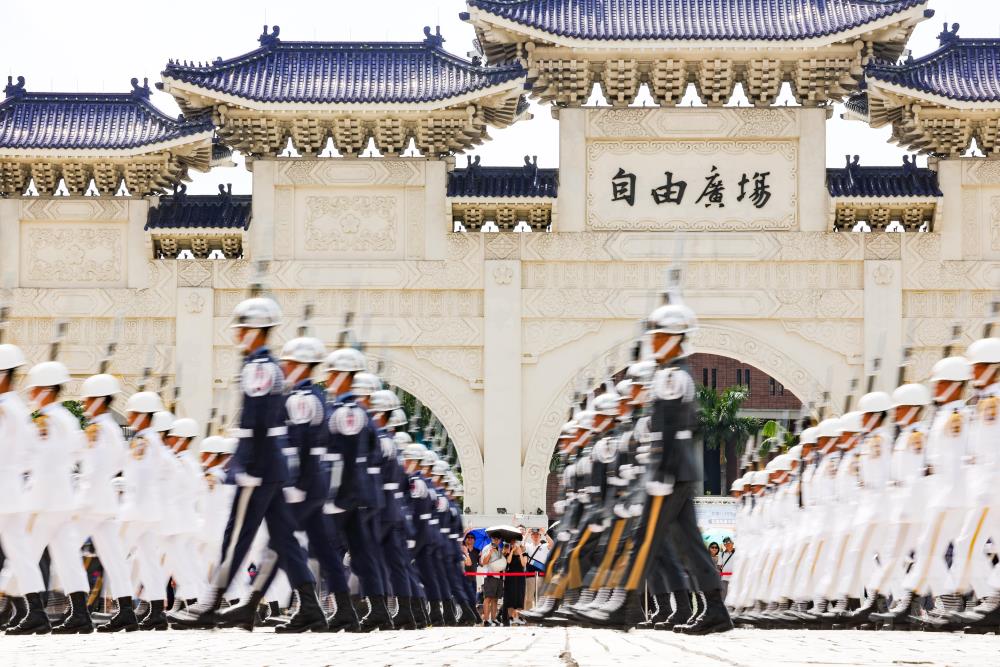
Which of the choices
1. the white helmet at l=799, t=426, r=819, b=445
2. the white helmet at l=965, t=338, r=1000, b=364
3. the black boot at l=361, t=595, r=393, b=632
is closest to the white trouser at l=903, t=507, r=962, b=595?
the white helmet at l=965, t=338, r=1000, b=364

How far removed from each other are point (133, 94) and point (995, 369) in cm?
1732

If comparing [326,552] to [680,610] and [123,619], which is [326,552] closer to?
[123,619]

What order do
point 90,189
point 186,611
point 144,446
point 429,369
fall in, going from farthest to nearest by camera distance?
point 90,189 < point 429,369 < point 144,446 < point 186,611

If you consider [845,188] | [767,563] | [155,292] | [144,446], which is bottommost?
[767,563]

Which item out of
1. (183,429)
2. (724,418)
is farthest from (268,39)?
(724,418)

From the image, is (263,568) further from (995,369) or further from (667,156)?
(667,156)

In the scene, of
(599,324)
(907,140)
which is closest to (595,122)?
(599,324)

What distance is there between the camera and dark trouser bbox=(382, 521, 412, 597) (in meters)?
12.4

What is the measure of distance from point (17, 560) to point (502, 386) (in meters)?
13.9

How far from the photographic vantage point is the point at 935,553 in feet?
36.7

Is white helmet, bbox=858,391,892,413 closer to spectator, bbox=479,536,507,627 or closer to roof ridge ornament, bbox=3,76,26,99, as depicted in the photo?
spectator, bbox=479,536,507,627

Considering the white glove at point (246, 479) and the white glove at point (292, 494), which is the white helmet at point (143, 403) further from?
the white glove at point (246, 479)

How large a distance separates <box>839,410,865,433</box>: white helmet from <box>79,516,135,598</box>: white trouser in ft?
19.9

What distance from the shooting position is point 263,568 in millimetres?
9516
